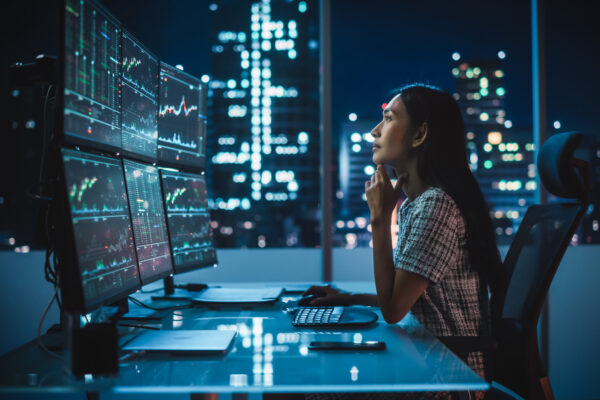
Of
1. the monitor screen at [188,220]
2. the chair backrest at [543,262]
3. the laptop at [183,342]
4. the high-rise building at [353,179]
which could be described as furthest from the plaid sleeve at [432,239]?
the high-rise building at [353,179]

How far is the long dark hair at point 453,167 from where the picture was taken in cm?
129

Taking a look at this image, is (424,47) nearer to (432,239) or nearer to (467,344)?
(432,239)

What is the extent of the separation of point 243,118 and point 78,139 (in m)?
2.06

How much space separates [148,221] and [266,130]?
5.73 feet

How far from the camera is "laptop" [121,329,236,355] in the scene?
969 mm

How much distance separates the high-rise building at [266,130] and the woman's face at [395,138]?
147cm

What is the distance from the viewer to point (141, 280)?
129cm

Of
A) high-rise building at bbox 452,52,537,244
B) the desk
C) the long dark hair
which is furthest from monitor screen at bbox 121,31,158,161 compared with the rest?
high-rise building at bbox 452,52,537,244

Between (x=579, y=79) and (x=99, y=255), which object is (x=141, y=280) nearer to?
(x=99, y=255)

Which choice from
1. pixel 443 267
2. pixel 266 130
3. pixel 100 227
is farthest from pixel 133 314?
pixel 266 130

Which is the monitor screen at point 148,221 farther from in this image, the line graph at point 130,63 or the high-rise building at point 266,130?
the high-rise building at point 266,130

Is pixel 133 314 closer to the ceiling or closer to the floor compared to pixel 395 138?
closer to the floor

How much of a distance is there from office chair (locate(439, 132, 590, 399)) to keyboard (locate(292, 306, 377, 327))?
0.77 ft

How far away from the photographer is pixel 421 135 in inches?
56.5
